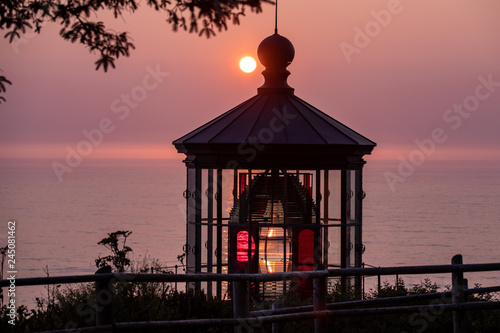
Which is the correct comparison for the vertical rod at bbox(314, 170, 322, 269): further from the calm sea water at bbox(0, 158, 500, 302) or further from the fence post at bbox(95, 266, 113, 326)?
the calm sea water at bbox(0, 158, 500, 302)

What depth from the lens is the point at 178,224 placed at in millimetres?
74438

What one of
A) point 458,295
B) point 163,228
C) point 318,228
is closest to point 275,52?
point 318,228

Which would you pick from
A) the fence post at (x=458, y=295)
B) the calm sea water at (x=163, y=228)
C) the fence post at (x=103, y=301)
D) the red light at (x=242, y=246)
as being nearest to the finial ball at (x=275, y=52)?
the red light at (x=242, y=246)

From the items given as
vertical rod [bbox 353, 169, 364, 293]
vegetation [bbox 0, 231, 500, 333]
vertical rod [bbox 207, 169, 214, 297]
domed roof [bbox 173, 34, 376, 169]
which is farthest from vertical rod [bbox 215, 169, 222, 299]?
vertical rod [bbox 353, 169, 364, 293]

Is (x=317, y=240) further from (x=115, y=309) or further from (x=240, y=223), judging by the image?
(x=115, y=309)

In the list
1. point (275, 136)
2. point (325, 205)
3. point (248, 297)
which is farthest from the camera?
point (325, 205)

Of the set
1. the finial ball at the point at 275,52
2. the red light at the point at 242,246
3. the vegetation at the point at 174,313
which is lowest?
the vegetation at the point at 174,313

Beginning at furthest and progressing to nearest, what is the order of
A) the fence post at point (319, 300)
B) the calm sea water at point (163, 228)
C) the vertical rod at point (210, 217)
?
the calm sea water at point (163, 228), the vertical rod at point (210, 217), the fence post at point (319, 300)

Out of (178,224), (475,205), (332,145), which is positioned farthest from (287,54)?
(475,205)

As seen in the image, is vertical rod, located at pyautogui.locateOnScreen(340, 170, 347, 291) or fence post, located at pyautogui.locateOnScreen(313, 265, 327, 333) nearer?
fence post, located at pyautogui.locateOnScreen(313, 265, 327, 333)

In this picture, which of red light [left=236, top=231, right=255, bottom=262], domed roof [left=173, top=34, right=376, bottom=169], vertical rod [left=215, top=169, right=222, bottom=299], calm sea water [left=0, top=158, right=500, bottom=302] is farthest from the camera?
calm sea water [left=0, top=158, right=500, bottom=302]

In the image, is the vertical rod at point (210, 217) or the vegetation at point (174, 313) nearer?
the vegetation at point (174, 313)

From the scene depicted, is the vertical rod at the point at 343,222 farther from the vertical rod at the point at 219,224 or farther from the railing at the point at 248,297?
the railing at the point at 248,297

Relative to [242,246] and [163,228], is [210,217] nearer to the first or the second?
[242,246]
